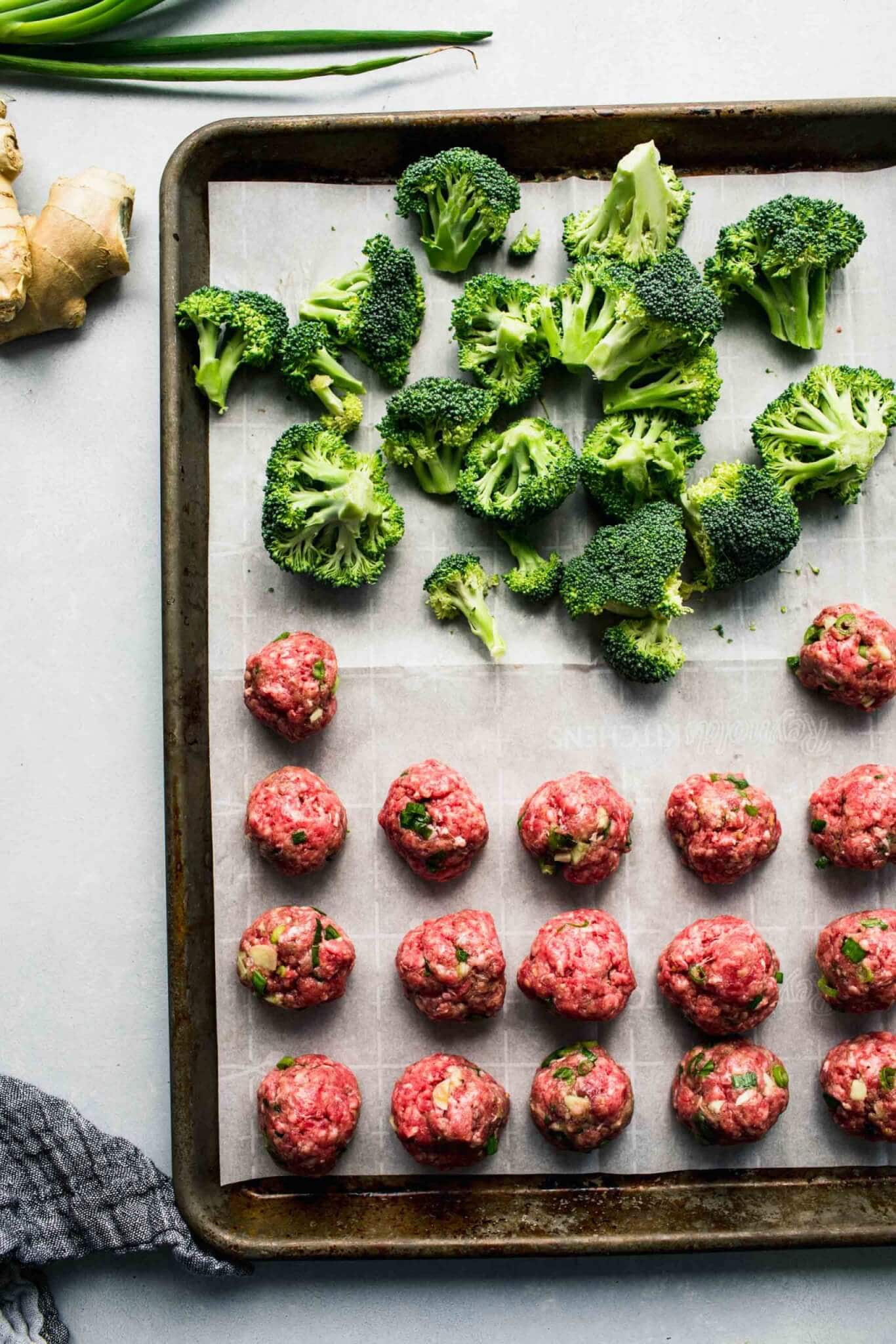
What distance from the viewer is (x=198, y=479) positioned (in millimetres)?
4383

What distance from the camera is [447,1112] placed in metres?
3.99

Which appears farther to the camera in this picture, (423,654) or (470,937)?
(423,654)

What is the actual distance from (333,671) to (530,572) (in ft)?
2.68

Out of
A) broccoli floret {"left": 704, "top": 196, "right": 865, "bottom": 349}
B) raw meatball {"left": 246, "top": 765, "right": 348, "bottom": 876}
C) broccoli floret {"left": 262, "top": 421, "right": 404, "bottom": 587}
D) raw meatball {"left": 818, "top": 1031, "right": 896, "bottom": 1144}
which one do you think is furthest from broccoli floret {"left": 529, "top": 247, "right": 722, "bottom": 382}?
raw meatball {"left": 818, "top": 1031, "right": 896, "bottom": 1144}

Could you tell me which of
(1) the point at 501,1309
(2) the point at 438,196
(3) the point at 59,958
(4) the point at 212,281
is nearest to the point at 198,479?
(4) the point at 212,281

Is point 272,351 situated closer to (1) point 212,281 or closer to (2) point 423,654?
(1) point 212,281

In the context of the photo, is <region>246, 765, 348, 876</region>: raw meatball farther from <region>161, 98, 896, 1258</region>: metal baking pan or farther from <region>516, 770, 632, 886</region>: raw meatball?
<region>516, 770, 632, 886</region>: raw meatball

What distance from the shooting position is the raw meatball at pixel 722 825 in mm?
4125

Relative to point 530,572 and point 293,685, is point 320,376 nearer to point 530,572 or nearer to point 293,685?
point 530,572

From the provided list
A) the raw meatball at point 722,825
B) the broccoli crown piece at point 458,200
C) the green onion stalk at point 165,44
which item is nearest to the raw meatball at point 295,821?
the raw meatball at point 722,825

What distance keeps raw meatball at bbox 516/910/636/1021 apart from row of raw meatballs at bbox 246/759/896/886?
0.20 m

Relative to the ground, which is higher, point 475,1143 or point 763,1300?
point 475,1143

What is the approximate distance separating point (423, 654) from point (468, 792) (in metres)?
0.55

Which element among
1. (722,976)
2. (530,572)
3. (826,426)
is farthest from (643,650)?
(722,976)
